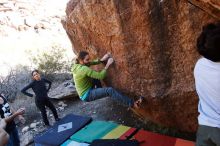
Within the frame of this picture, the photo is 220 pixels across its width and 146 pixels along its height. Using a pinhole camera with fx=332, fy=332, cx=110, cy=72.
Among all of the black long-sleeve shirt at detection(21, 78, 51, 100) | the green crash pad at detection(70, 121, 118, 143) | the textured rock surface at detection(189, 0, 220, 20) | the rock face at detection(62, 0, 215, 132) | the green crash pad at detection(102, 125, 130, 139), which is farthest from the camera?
the black long-sleeve shirt at detection(21, 78, 51, 100)

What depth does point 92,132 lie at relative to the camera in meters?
5.71

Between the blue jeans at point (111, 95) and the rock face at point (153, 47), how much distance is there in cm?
17

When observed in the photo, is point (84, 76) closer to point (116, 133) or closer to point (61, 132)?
point (61, 132)

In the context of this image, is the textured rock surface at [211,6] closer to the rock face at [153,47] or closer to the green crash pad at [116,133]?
the rock face at [153,47]

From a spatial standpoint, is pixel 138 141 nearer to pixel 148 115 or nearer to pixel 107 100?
pixel 148 115

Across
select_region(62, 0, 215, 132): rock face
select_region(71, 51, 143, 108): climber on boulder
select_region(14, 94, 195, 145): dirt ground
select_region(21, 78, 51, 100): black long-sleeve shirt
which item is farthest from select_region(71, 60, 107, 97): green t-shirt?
select_region(21, 78, 51, 100): black long-sleeve shirt

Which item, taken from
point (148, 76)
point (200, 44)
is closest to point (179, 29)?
point (148, 76)

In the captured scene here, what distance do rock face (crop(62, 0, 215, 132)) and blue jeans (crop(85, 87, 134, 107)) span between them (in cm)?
17

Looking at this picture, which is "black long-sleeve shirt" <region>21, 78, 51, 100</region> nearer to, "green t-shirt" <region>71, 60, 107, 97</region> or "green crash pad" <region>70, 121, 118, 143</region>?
"green t-shirt" <region>71, 60, 107, 97</region>

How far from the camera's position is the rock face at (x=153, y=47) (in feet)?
14.6

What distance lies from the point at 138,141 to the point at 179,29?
1.77m

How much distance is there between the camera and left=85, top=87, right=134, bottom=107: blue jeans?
227 inches

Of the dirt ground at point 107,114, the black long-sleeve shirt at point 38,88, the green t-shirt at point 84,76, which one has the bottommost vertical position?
the dirt ground at point 107,114

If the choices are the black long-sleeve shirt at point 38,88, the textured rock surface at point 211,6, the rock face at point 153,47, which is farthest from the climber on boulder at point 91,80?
the textured rock surface at point 211,6
